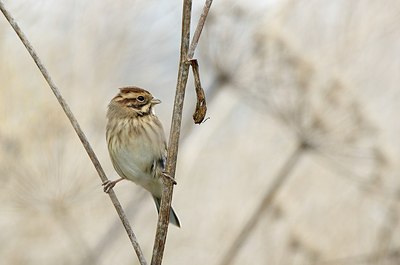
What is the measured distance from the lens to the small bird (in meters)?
3.45

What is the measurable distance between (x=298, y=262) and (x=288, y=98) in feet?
3.45

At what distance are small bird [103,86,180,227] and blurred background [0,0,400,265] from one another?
1.30 meters

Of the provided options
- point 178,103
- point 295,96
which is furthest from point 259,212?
point 178,103

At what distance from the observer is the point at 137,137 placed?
345 cm

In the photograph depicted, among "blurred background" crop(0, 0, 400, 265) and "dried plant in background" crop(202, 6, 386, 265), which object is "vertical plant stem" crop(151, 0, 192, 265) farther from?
"dried plant in background" crop(202, 6, 386, 265)

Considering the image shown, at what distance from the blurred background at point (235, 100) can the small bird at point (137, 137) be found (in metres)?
1.30

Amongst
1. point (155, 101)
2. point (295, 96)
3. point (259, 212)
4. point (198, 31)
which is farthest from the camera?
point (295, 96)

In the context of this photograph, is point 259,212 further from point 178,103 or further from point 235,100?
point 178,103

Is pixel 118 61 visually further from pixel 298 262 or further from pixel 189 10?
pixel 189 10

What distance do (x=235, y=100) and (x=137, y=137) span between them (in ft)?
7.60

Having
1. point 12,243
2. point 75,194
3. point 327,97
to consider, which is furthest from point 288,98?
point 12,243

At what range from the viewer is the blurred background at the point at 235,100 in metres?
4.86

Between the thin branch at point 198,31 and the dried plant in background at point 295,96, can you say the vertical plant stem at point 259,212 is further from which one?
the thin branch at point 198,31

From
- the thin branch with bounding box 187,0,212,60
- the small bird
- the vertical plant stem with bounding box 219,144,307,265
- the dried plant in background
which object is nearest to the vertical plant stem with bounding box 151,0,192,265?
the thin branch with bounding box 187,0,212,60
